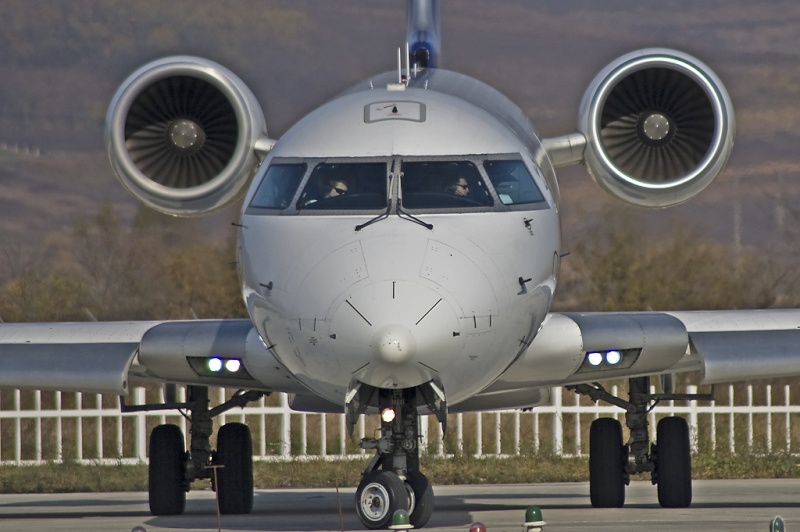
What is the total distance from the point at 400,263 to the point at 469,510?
5716mm

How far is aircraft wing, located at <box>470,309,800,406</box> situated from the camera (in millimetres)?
12914

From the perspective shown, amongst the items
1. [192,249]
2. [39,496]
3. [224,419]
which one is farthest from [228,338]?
[192,249]

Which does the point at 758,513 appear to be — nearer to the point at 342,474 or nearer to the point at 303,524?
the point at 303,524

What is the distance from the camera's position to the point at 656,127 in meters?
16.0

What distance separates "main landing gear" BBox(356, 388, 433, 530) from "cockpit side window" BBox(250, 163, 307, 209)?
160 cm

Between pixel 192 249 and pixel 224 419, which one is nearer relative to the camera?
pixel 224 419

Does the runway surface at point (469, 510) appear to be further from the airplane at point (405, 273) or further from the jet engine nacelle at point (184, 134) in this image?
the jet engine nacelle at point (184, 134)

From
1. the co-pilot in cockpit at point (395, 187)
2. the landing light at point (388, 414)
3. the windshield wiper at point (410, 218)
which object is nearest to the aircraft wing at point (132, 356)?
the co-pilot in cockpit at point (395, 187)

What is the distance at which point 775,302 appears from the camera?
32406 millimetres

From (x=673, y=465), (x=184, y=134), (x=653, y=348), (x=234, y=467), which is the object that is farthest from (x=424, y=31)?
(x=653, y=348)

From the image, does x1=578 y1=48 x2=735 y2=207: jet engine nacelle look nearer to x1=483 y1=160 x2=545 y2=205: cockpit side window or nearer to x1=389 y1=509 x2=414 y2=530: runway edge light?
x1=483 y1=160 x2=545 y2=205: cockpit side window

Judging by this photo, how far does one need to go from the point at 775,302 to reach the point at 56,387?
21.3m

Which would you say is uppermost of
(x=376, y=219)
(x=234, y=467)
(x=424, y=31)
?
(x=424, y=31)

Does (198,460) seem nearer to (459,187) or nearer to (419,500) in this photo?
(419,500)
